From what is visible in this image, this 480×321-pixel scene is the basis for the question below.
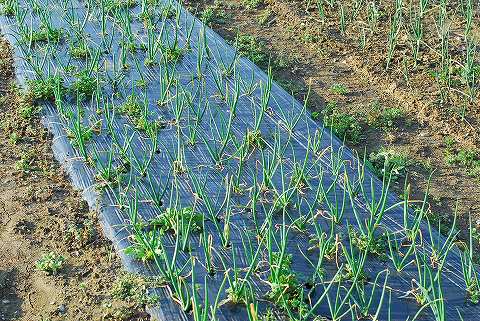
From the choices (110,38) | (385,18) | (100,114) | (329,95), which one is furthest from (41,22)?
(385,18)

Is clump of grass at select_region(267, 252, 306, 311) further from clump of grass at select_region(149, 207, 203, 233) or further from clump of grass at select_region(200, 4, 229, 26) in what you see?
clump of grass at select_region(200, 4, 229, 26)

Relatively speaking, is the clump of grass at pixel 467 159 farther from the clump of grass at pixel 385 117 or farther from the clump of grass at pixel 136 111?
the clump of grass at pixel 136 111

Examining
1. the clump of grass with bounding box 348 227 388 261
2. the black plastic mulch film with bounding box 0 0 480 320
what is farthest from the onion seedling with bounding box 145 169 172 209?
the clump of grass with bounding box 348 227 388 261

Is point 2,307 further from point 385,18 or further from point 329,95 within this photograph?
point 385,18

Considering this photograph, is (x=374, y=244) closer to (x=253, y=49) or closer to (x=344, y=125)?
(x=344, y=125)

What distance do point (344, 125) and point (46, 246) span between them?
Result: 229 cm

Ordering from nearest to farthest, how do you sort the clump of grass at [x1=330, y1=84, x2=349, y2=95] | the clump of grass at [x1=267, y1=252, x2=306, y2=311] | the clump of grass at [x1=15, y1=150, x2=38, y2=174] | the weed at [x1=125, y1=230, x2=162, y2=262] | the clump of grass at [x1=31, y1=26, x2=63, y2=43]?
the clump of grass at [x1=267, y1=252, x2=306, y2=311]
the weed at [x1=125, y1=230, x2=162, y2=262]
the clump of grass at [x1=15, y1=150, x2=38, y2=174]
the clump of grass at [x1=330, y1=84, x2=349, y2=95]
the clump of grass at [x1=31, y1=26, x2=63, y2=43]

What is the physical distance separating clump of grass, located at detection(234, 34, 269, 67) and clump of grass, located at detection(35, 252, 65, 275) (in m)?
2.73

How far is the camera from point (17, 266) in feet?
12.6

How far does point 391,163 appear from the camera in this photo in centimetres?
468

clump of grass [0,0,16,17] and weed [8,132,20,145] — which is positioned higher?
clump of grass [0,0,16,17]

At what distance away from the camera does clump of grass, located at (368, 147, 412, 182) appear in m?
4.59

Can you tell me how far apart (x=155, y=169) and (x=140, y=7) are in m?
2.68

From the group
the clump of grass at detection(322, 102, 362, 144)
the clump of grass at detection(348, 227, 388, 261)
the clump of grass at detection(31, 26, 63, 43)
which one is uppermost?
the clump of grass at detection(31, 26, 63, 43)
